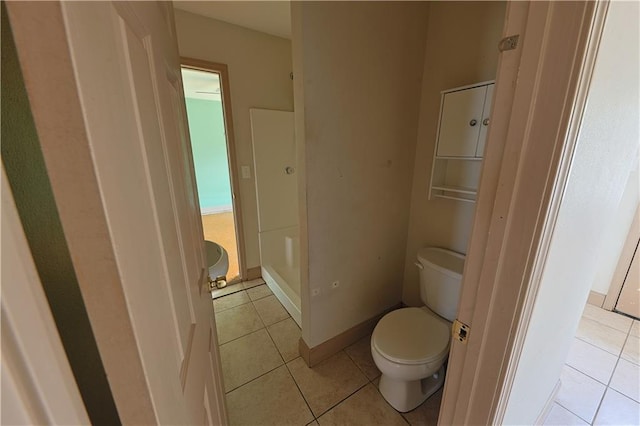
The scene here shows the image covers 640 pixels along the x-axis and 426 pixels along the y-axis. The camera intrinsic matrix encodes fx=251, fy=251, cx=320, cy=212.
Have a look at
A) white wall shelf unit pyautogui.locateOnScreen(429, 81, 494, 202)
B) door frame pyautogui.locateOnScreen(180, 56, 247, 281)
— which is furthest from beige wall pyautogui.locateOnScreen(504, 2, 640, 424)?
door frame pyautogui.locateOnScreen(180, 56, 247, 281)

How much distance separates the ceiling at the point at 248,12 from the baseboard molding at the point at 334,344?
2.30 m

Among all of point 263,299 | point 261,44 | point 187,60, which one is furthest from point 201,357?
point 261,44

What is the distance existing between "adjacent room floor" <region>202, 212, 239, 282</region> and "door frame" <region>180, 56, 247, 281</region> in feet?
0.48

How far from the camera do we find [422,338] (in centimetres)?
139

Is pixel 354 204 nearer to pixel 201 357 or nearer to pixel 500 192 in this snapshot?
pixel 500 192

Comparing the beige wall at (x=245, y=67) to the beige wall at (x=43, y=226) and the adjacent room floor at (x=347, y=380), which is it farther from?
the beige wall at (x=43, y=226)

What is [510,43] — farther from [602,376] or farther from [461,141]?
[602,376]

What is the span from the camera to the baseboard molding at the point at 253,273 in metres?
2.60

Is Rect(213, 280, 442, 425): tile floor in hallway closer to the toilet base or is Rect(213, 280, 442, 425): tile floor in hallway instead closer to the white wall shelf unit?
the toilet base

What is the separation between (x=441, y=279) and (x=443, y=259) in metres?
0.15

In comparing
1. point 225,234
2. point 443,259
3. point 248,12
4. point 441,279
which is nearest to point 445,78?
point 443,259

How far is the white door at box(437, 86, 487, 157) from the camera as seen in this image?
4.44 feet

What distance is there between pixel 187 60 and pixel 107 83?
2.00 metres

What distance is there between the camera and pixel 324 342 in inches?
66.1
